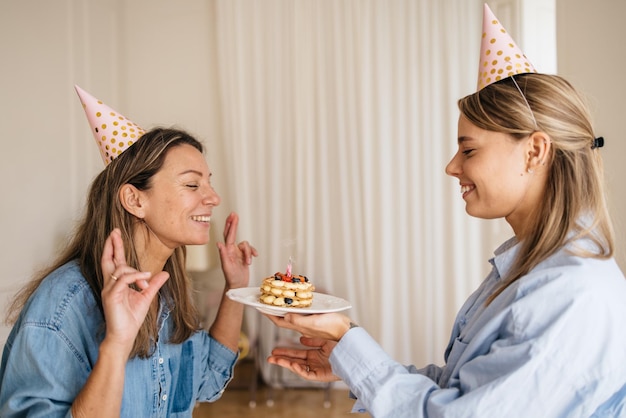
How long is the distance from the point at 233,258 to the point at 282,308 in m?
0.59

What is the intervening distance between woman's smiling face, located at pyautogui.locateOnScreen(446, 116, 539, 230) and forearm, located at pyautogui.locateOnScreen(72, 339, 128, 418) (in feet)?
2.84

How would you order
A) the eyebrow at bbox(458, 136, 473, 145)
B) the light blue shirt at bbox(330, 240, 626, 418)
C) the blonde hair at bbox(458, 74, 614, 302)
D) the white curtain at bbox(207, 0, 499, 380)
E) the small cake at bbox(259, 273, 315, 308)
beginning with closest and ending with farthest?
1. the light blue shirt at bbox(330, 240, 626, 418)
2. the blonde hair at bbox(458, 74, 614, 302)
3. the eyebrow at bbox(458, 136, 473, 145)
4. the small cake at bbox(259, 273, 315, 308)
5. the white curtain at bbox(207, 0, 499, 380)

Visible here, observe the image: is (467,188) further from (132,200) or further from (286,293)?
(132,200)

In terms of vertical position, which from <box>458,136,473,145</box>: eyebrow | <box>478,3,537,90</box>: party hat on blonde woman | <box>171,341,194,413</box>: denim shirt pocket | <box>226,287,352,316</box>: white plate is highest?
<box>478,3,537,90</box>: party hat on blonde woman

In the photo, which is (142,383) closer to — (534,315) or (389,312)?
(534,315)

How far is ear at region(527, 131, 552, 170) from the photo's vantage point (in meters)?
1.21

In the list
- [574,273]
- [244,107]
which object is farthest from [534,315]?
[244,107]

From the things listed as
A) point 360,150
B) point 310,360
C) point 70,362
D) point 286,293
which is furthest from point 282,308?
point 360,150

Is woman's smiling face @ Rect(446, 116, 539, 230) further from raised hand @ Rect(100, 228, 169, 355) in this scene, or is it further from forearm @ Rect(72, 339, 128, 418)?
forearm @ Rect(72, 339, 128, 418)

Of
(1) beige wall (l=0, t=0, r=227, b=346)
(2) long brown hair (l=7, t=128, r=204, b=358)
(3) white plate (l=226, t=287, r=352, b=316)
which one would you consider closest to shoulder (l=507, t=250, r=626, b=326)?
(3) white plate (l=226, t=287, r=352, b=316)

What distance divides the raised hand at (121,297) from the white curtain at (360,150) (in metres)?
2.48

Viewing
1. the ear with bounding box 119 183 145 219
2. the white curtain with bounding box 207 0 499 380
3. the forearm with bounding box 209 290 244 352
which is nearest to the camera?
the ear with bounding box 119 183 145 219

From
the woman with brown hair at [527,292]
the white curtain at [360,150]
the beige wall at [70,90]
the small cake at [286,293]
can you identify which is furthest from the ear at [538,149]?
the beige wall at [70,90]

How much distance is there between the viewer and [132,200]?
1.66 metres
